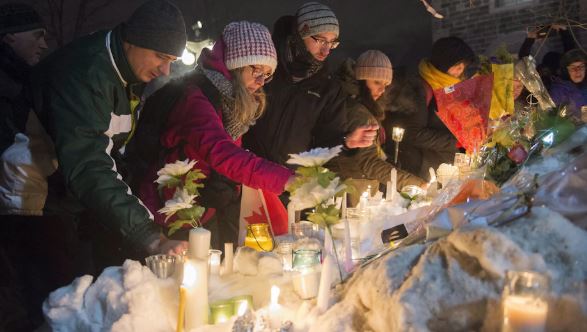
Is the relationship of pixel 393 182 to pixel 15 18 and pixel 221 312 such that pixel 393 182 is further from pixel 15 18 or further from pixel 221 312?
pixel 15 18

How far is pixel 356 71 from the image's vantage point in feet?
15.8

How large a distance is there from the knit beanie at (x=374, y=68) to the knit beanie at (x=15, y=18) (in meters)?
2.64

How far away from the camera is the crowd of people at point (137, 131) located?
7.56ft

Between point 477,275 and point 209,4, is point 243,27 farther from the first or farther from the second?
point 209,4

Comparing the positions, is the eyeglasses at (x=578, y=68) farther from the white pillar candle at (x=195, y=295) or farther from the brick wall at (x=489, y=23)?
the white pillar candle at (x=195, y=295)

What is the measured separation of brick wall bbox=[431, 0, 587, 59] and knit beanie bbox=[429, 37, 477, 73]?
19.1ft

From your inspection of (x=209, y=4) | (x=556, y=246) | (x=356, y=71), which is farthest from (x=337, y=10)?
(x=556, y=246)

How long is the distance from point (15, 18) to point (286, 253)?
6.88 feet

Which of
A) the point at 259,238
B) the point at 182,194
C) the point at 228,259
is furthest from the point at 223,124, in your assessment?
the point at 182,194

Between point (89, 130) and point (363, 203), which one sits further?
point (363, 203)

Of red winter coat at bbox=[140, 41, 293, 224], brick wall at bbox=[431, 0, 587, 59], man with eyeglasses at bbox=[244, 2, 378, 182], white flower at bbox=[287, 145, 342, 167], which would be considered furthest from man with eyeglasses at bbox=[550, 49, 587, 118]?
white flower at bbox=[287, 145, 342, 167]

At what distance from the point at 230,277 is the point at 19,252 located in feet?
3.78

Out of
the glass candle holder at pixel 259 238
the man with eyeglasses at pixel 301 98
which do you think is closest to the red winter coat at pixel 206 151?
the glass candle holder at pixel 259 238

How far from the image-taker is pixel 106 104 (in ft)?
7.95
